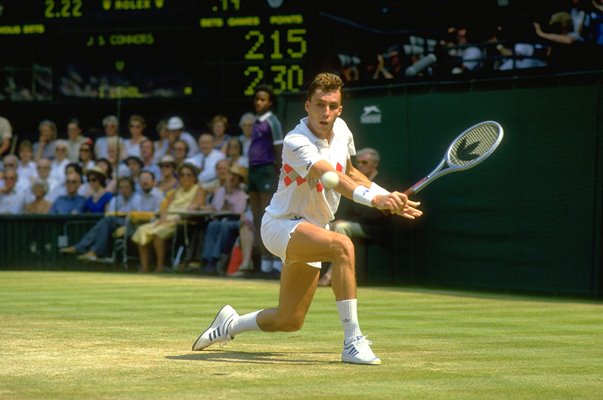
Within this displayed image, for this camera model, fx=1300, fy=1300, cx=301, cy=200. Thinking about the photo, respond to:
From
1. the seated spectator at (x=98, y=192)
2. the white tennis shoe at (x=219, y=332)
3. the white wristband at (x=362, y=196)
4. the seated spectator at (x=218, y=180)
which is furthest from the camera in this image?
the seated spectator at (x=98, y=192)

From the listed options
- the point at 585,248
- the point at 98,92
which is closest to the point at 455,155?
the point at 585,248

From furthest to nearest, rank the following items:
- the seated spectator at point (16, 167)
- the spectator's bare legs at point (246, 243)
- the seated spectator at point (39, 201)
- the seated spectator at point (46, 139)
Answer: the seated spectator at point (46, 139) < the seated spectator at point (16, 167) < the seated spectator at point (39, 201) < the spectator's bare legs at point (246, 243)

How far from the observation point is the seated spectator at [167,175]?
21922mm

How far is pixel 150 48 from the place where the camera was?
900 inches

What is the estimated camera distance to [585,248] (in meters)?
15.5

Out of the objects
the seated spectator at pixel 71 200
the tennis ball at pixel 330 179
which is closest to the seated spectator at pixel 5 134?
the seated spectator at pixel 71 200

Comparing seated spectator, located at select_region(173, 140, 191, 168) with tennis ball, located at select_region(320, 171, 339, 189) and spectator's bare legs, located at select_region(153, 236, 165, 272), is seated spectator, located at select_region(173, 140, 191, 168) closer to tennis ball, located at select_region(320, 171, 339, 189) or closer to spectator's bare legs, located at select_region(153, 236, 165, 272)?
spectator's bare legs, located at select_region(153, 236, 165, 272)

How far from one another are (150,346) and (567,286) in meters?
7.36

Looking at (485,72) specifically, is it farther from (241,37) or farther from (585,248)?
(241,37)

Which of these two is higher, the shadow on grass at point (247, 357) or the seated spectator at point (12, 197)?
the seated spectator at point (12, 197)

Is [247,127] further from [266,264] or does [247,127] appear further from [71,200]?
[71,200]

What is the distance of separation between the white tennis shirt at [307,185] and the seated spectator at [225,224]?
11031 millimetres

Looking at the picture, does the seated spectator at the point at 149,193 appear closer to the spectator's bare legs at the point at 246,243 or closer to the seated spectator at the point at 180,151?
the seated spectator at the point at 180,151

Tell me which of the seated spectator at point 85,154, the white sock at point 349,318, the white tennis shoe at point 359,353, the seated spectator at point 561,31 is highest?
the seated spectator at point 561,31
